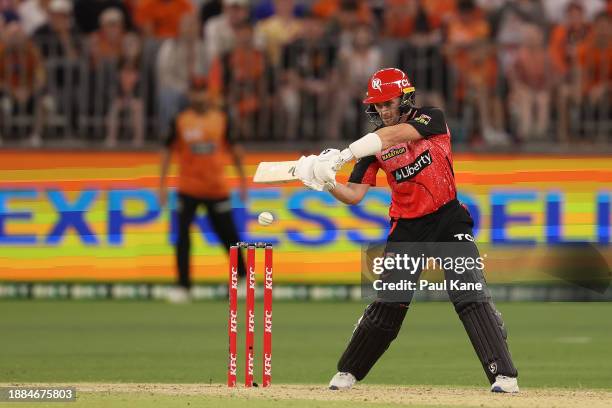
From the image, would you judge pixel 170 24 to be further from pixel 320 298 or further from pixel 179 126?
pixel 320 298

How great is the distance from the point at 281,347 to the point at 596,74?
709 centimetres

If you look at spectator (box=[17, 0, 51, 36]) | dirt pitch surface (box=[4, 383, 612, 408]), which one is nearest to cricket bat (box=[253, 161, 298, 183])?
dirt pitch surface (box=[4, 383, 612, 408])

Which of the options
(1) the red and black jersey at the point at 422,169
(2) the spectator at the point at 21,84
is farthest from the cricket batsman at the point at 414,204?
(2) the spectator at the point at 21,84

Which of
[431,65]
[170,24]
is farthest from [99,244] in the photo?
[431,65]

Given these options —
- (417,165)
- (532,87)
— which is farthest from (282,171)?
(532,87)

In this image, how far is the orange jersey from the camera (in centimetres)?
1967

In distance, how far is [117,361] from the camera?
1409cm

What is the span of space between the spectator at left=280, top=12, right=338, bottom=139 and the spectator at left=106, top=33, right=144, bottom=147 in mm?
1903

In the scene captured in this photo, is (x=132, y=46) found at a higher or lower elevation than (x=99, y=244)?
higher

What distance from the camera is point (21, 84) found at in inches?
808

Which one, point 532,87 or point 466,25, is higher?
point 466,25

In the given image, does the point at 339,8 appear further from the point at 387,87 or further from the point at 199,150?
the point at 387,87

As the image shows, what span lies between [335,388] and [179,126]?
9030 millimetres

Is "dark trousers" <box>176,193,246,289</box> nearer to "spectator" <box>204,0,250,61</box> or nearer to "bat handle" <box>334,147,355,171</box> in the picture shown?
"spectator" <box>204,0,250,61</box>
